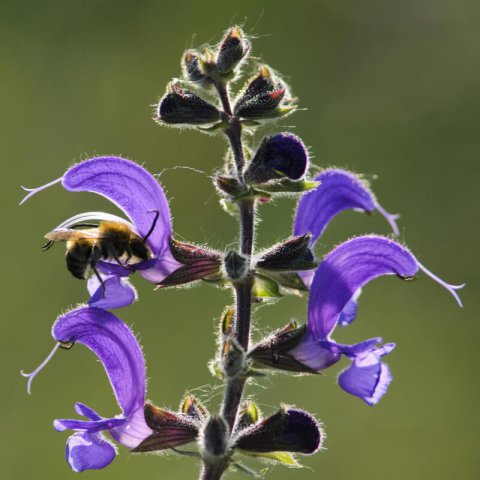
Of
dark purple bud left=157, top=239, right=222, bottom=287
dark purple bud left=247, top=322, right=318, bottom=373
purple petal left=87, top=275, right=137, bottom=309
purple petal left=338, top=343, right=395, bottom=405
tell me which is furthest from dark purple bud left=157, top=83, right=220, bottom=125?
purple petal left=338, top=343, right=395, bottom=405

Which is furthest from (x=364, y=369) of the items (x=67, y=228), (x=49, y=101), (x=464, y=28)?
(x=464, y=28)

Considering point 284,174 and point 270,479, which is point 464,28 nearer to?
point 270,479

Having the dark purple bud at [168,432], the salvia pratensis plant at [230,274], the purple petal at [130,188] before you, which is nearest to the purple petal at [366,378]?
the salvia pratensis plant at [230,274]

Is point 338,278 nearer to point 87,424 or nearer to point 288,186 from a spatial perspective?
point 288,186

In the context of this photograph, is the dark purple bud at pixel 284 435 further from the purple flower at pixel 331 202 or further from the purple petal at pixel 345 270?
the purple flower at pixel 331 202

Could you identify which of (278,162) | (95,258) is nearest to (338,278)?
(278,162)

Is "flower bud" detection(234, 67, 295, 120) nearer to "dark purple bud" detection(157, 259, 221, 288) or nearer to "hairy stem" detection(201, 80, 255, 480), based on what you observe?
"hairy stem" detection(201, 80, 255, 480)
